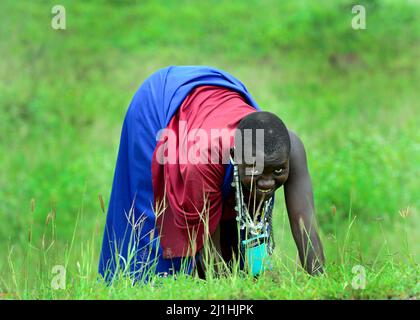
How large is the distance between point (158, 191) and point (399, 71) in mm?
7958

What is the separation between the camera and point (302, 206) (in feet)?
16.7

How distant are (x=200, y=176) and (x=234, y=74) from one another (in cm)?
A: 750

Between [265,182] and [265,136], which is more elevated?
[265,136]

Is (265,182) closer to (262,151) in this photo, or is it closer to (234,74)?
(262,151)

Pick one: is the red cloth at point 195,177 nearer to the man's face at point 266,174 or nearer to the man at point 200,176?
the man at point 200,176

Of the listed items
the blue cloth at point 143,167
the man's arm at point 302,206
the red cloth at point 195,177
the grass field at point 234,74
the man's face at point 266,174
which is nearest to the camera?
the man's face at point 266,174

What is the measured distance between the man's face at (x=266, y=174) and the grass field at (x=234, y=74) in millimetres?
2713

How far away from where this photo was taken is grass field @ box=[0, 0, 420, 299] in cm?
962

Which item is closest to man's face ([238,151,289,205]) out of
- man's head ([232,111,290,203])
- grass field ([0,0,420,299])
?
man's head ([232,111,290,203])

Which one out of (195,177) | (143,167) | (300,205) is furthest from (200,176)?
(143,167)

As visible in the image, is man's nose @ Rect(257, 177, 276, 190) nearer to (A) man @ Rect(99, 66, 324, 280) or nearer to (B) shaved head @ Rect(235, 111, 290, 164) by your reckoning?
(A) man @ Rect(99, 66, 324, 280)

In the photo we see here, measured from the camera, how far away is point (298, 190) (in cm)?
509

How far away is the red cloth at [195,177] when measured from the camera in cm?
493

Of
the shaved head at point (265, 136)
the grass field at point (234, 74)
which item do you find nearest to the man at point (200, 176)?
the shaved head at point (265, 136)
